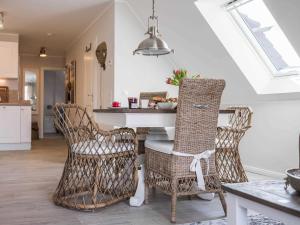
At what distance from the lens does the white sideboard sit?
6.57m

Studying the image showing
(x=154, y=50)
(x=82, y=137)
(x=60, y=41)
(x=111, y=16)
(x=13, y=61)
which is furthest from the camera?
(x=60, y=41)

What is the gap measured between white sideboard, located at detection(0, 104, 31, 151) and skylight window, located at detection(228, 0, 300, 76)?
14.6 feet

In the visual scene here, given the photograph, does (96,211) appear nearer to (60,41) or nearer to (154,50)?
(154,50)

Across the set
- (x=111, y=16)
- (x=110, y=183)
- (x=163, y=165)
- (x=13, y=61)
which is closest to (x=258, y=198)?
(x=163, y=165)

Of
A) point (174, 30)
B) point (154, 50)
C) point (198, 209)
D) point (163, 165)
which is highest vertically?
point (174, 30)

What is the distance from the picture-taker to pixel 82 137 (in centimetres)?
294

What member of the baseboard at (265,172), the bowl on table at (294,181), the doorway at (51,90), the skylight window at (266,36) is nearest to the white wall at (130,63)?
the skylight window at (266,36)

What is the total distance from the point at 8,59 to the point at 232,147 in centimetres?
579

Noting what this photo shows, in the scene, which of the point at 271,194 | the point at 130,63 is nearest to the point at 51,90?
the point at 130,63

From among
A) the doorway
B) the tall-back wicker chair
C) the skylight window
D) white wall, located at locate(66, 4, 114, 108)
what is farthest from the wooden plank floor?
the doorway

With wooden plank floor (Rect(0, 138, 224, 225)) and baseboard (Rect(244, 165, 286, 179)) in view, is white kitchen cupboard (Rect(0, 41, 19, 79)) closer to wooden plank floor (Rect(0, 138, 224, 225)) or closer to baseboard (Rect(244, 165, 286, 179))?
wooden plank floor (Rect(0, 138, 224, 225))

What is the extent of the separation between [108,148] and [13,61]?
5488 millimetres

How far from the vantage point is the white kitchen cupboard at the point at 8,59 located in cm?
730

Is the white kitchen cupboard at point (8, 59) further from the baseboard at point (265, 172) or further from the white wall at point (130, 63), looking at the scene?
the baseboard at point (265, 172)
